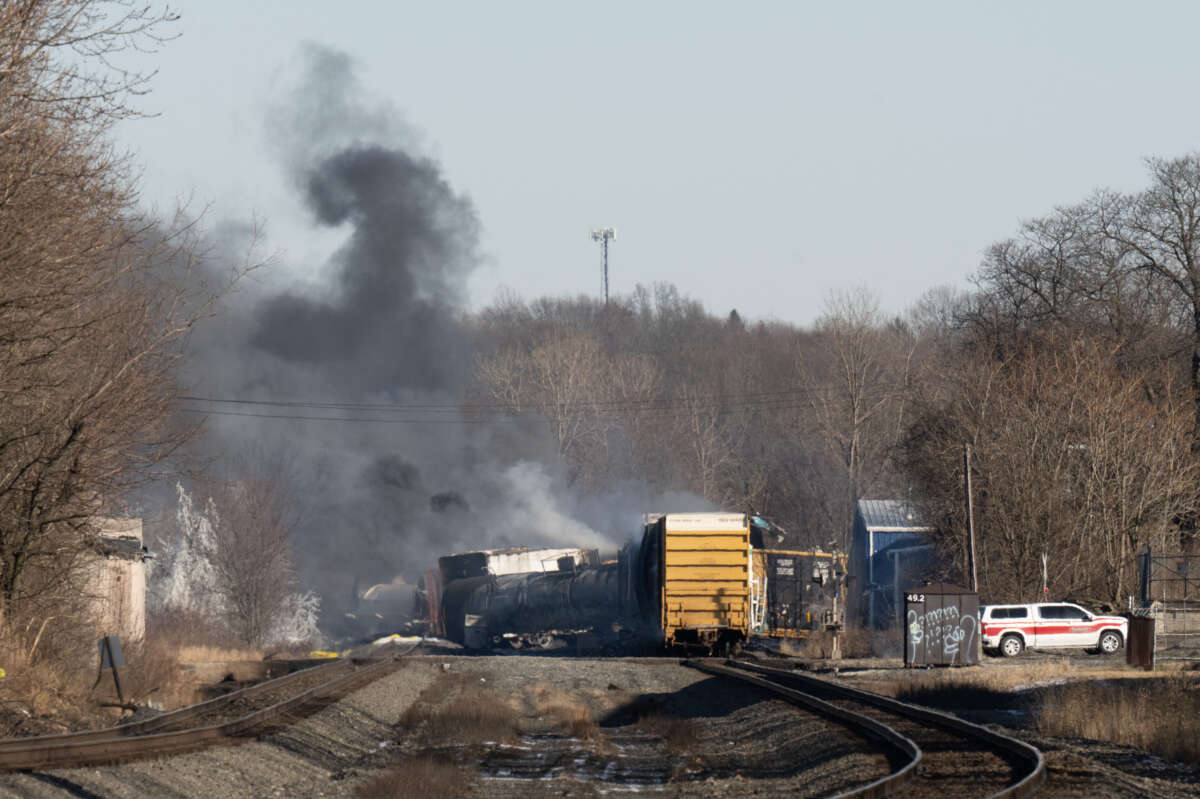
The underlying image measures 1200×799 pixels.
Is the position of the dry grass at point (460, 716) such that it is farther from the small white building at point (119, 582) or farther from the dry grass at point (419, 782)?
the small white building at point (119, 582)

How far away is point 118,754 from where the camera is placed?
41.1ft

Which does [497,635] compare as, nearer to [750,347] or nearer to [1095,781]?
[1095,781]

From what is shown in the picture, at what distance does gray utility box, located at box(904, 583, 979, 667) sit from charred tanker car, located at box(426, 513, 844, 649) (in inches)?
208

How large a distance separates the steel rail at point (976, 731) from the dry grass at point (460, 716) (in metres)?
5.30

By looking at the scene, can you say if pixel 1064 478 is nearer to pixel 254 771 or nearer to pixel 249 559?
pixel 249 559

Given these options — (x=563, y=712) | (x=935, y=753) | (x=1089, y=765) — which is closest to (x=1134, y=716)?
(x=935, y=753)

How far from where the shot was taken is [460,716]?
63.2ft

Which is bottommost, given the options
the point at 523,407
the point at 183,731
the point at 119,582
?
the point at 183,731

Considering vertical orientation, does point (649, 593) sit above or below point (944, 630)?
above

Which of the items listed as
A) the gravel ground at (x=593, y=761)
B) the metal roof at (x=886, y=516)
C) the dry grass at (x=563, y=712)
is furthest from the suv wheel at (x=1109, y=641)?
the metal roof at (x=886, y=516)

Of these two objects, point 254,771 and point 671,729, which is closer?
point 254,771

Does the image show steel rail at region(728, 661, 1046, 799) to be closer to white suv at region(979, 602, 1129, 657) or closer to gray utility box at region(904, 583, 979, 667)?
gray utility box at region(904, 583, 979, 667)

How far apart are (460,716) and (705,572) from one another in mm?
13504

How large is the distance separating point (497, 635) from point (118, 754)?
29907 millimetres
